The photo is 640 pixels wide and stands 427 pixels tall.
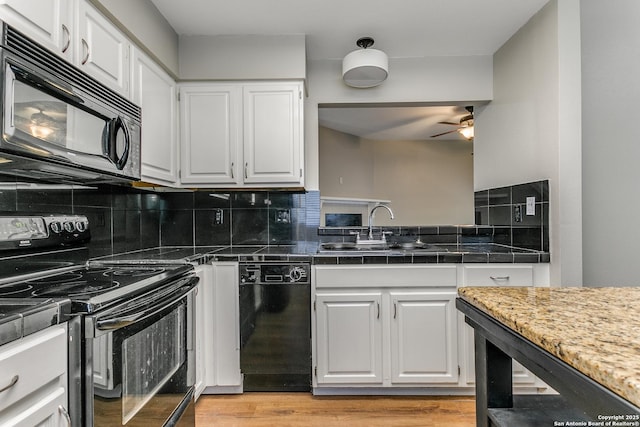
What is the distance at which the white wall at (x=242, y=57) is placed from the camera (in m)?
2.35

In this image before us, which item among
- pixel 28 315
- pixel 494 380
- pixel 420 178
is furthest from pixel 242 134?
pixel 420 178

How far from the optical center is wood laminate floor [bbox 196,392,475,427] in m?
1.86

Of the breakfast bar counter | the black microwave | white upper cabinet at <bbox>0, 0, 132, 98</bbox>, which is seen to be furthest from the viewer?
white upper cabinet at <bbox>0, 0, 132, 98</bbox>

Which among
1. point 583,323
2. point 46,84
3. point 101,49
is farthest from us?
point 101,49

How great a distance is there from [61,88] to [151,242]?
1.50 metres

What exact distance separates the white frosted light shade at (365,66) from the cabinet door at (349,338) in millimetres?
1528

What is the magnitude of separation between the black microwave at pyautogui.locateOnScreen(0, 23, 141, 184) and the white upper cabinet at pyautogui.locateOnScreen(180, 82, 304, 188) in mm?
705

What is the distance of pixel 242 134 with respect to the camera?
93.0 inches

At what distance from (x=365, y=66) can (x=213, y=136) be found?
1.15 metres

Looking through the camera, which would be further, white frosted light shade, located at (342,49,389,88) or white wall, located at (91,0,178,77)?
white frosted light shade, located at (342,49,389,88)

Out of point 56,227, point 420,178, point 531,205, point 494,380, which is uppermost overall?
point 420,178

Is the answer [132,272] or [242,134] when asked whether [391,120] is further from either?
[132,272]

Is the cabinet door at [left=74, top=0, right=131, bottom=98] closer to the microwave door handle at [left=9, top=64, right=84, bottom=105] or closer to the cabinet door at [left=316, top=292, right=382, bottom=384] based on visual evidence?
the microwave door handle at [left=9, top=64, right=84, bottom=105]

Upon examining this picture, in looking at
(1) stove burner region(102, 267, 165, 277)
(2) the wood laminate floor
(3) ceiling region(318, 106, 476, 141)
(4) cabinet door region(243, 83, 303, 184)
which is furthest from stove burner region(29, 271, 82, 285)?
(3) ceiling region(318, 106, 476, 141)
